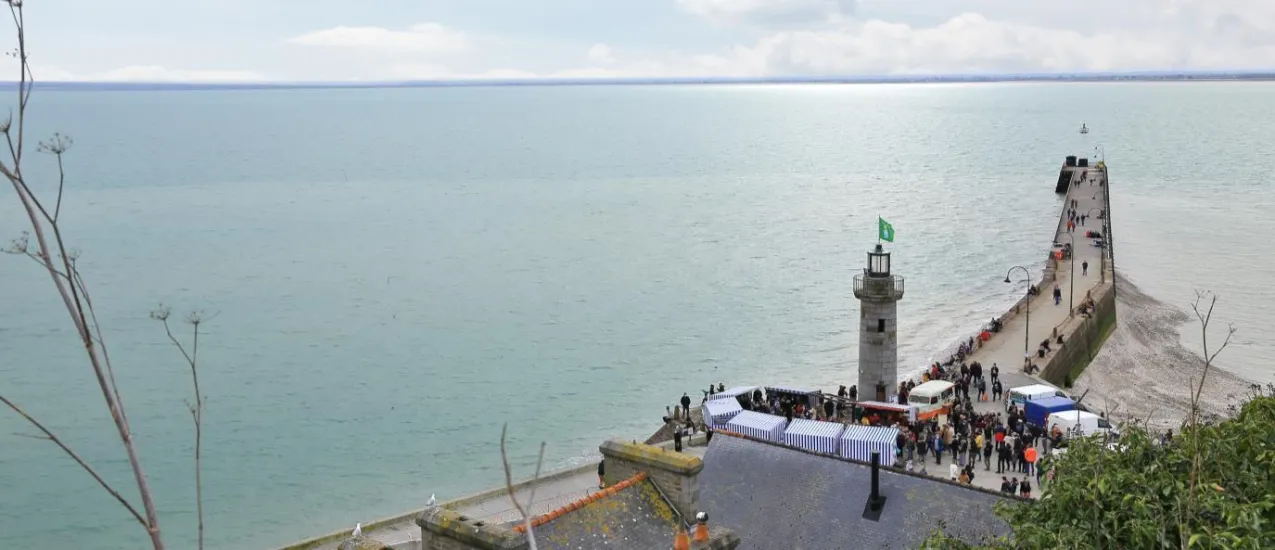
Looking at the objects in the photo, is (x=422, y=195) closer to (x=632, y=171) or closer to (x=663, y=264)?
(x=632, y=171)

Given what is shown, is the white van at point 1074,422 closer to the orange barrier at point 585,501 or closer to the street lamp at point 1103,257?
the orange barrier at point 585,501

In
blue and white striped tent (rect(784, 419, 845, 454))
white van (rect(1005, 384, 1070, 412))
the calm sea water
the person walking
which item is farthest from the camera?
the calm sea water

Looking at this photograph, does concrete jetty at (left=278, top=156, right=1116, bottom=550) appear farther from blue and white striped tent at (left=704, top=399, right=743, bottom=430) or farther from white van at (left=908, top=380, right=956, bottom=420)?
white van at (left=908, top=380, right=956, bottom=420)

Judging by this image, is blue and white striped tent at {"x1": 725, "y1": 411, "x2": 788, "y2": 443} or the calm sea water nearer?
blue and white striped tent at {"x1": 725, "y1": 411, "x2": 788, "y2": 443}

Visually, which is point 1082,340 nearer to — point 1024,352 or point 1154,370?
point 1154,370

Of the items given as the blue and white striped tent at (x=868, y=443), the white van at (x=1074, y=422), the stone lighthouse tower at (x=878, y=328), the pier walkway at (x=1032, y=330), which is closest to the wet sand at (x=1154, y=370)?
the pier walkway at (x=1032, y=330)

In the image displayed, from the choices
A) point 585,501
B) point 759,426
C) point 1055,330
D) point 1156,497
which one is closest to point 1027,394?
point 759,426

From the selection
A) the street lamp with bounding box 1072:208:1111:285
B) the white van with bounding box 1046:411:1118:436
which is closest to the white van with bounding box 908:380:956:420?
the white van with bounding box 1046:411:1118:436
